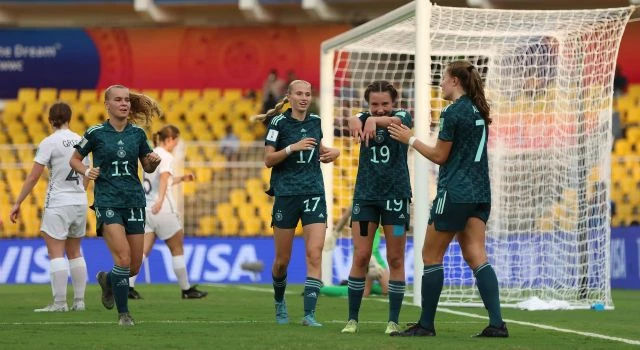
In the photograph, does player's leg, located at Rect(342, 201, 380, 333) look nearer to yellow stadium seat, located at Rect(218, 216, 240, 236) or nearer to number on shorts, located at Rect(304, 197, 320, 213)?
number on shorts, located at Rect(304, 197, 320, 213)

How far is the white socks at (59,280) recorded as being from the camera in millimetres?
13070

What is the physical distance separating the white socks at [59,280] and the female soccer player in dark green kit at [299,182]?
3165 mm

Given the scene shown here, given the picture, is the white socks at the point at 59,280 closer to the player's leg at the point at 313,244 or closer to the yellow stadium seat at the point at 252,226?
the player's leg at the point at 313,244

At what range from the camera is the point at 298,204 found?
34.9 feet

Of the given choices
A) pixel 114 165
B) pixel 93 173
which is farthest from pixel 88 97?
pixel 93 173

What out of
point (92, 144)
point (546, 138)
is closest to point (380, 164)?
point (92, 144)

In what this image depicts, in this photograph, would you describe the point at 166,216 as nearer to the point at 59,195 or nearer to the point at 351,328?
the point at 59,195

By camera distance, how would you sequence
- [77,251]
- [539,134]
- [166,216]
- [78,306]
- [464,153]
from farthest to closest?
[166,216]
[539,134]
[77,251]
[78,306]
[464,153]

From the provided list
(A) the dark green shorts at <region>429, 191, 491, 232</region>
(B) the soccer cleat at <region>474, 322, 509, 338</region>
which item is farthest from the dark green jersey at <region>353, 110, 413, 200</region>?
(B) the soccer cleat at <region>474, 322, 509, 338</region>

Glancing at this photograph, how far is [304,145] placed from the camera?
1037 cm

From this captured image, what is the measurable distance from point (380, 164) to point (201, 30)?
1882 cm

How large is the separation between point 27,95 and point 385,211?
740 inches

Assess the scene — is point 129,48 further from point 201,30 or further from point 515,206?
point 515,206

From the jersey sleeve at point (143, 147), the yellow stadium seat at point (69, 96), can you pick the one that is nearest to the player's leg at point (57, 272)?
the jersey sleeve at point (143, 147)
